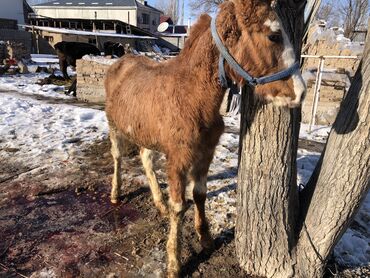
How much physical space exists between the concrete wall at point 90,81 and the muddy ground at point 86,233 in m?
5.36

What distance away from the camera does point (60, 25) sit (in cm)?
3738

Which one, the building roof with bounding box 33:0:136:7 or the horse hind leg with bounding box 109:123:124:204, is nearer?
the horse hind leg with bounding box 109:123:124:204

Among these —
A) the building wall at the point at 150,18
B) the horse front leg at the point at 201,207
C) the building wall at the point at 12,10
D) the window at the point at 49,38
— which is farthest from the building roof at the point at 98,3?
the horse front leg at the point at 201,207

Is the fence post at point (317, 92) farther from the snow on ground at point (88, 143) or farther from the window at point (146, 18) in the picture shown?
the window at point (146, 18)

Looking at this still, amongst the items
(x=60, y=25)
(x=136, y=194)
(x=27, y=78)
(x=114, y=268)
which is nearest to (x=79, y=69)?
(x=27, y=78)

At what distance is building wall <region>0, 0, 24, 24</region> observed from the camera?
37.2 metres

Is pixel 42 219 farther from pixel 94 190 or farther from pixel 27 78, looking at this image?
pixel 27 78

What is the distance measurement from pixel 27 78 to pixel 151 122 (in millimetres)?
12937

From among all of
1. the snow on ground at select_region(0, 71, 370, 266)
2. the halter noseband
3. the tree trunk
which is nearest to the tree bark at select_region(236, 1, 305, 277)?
the tree trunk

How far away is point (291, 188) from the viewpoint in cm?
282

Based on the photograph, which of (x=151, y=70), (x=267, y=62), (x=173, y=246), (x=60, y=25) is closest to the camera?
(x=267, y=62)

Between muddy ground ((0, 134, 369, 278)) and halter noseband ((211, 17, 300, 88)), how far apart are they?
181 centimetres

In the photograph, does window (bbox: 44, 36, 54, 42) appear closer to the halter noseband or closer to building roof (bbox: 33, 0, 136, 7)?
building roof (bbox: 33, 0, 136, 7)

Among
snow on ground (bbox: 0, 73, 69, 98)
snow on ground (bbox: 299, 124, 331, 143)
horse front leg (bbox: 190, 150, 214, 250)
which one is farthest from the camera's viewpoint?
snow on ground (bbox: 0, 73, 69, 98)
